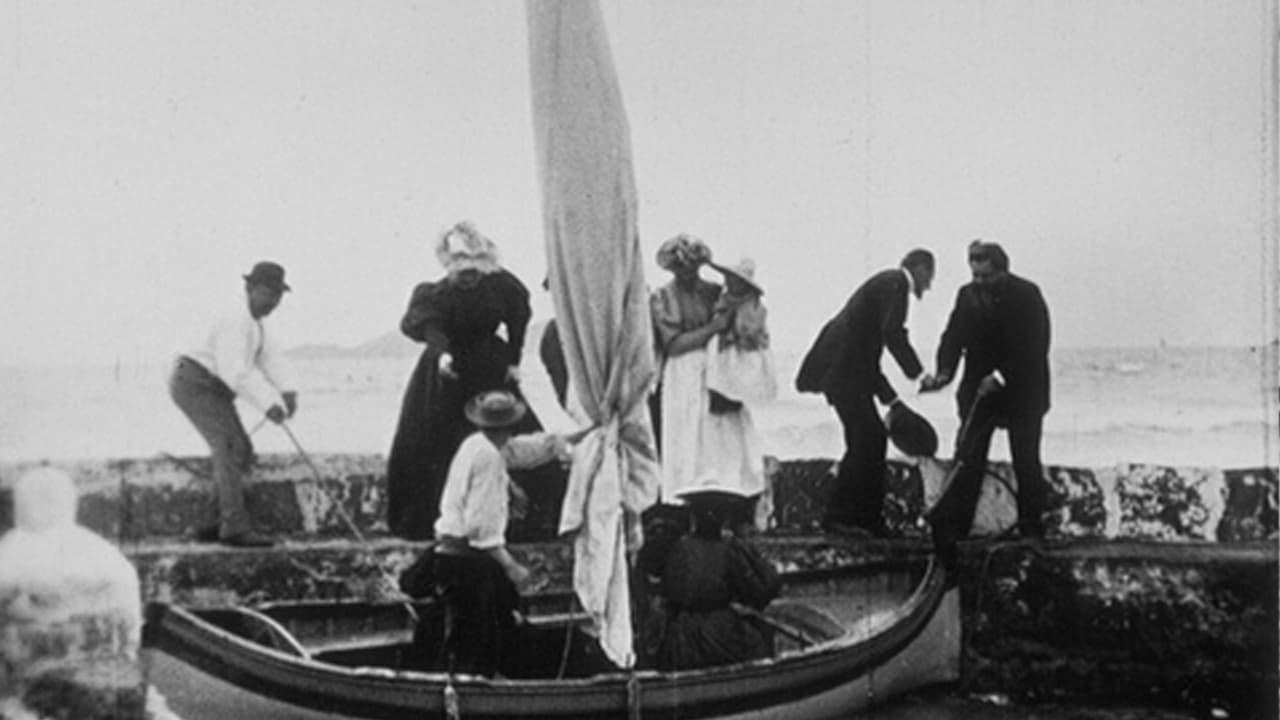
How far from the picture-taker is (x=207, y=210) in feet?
15.4

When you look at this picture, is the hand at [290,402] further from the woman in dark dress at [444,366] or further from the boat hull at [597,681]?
the boat hull at [597,681]

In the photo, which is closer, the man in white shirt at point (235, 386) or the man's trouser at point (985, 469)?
the man in white shirt at point (235, 386)

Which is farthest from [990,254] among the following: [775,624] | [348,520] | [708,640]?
[348,520]

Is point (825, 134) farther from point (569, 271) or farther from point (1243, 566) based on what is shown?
point (1243, 566)

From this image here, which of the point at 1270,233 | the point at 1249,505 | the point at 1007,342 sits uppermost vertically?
the point at 1270,233

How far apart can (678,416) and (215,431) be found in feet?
4.41

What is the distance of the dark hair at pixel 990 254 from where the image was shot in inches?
197

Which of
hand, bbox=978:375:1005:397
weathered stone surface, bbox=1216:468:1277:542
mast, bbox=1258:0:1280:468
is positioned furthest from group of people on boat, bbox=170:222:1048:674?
mast, bbox=1258:0:1280:468

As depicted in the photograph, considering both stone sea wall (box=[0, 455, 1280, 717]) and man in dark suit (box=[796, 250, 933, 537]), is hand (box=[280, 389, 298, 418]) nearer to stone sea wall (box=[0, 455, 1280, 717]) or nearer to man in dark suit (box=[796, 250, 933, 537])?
stone sea wall (box=[0, 455, 1280, 717])

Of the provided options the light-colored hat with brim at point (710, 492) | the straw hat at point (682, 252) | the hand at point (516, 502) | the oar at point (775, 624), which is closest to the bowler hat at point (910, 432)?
the light-colored hat with brim at point (710, 492)

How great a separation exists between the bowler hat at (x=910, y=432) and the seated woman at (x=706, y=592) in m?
0.55

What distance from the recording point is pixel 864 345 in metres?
5.04

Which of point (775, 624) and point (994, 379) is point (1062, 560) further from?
point (775, 624)

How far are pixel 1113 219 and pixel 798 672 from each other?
165cm
